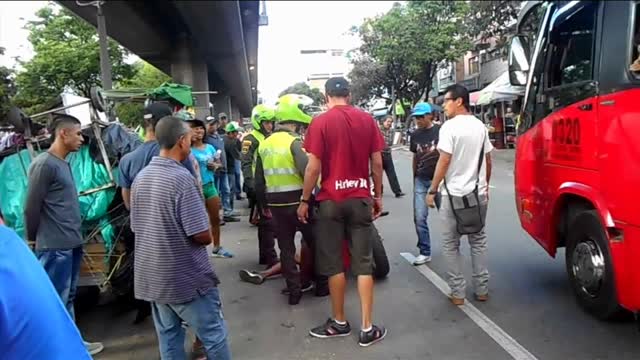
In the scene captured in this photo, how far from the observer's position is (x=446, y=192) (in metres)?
5.01

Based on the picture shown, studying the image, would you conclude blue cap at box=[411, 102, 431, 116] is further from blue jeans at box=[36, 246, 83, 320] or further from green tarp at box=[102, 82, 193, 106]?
blue jeans at box=[36, 246, 83, 320]

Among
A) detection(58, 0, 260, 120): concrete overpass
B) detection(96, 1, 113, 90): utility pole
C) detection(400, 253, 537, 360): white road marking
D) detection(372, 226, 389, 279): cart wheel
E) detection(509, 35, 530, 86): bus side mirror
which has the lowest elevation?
detection(400, 253, 537, 360): white road marking

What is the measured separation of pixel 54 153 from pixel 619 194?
385 centimetres

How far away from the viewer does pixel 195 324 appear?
125 inches

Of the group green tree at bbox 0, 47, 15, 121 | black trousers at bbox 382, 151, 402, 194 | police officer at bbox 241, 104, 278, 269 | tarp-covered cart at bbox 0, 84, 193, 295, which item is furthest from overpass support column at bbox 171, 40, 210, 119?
tarp-covered cart at bbox 0, 84, 193, 295

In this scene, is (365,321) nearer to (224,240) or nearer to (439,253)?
(439,253)

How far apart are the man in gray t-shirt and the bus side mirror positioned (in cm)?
392

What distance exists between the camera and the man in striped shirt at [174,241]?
9.93ft

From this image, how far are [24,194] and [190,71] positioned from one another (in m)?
19.1

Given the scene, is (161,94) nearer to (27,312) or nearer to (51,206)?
(51,206)

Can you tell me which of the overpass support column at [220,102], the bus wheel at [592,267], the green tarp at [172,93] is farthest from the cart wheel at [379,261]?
the overpass support column at [220,102]

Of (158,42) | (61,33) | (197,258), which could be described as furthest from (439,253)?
(61,33)

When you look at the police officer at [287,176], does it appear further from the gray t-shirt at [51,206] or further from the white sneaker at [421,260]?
the gray t-shirt at [51,206]

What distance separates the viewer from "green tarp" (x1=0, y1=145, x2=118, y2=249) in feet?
15.6
